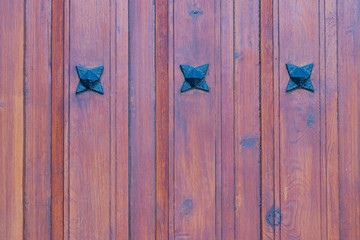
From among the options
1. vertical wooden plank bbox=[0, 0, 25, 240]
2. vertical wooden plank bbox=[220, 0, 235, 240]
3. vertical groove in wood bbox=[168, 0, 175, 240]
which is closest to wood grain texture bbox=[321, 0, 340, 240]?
vertical wooden plank bbox=[220, 0, 235, 240]

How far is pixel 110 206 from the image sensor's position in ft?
3.43

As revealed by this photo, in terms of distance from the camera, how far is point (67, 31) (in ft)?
3.44

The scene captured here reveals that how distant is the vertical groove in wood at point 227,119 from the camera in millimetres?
1059

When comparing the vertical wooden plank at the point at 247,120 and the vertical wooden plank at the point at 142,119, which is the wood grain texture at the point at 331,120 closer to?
the vertical wooden plank at the point at 247,120

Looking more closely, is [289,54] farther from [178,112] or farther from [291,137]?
[178,112]

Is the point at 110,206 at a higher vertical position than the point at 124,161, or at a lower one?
lower

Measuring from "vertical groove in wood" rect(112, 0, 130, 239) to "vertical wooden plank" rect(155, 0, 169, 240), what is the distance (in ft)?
0.32

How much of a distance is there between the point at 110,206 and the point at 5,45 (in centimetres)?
60

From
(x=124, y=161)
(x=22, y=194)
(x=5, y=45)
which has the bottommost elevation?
(x=22, y=194)

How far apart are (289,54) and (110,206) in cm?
75

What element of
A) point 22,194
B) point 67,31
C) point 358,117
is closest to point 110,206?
point 22,194

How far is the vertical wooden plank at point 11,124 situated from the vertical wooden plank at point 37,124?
2 cm

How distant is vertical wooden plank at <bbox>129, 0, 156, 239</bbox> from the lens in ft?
3.46

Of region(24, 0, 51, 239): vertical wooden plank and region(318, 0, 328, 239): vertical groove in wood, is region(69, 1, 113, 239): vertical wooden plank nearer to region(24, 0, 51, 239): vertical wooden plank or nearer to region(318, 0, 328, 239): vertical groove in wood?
region(24, 0, 51, 239): vertical wooden plank
